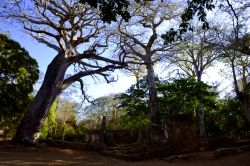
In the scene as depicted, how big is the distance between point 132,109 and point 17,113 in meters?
7.80

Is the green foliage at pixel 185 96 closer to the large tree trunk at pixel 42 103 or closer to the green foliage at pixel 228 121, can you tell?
the green foliage at pixel 228 121

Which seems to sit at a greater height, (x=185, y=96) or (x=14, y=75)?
(x=14, y=75)

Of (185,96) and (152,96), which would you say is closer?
(185,96)

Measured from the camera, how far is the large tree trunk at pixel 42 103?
15.1m

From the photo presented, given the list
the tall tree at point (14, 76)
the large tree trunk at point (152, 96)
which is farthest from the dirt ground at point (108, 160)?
the large tree trunk at point (152, 96)

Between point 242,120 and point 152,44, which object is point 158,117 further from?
point 242,120

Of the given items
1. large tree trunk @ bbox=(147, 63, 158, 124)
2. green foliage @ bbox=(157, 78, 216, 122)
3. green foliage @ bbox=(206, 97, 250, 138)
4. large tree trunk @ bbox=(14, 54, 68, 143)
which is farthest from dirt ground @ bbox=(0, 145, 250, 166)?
green foliage @ bbox=(206, 97, 250, 138)

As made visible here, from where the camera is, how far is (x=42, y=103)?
1571cm

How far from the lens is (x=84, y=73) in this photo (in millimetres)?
17688

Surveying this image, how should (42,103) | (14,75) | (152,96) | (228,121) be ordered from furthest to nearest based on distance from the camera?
(228,121) < (152,96) < (14,75) < (42,103)

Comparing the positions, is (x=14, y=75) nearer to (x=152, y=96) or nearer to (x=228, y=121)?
(x=152, y=96)

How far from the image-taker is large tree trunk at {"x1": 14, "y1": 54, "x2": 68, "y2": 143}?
15.1m

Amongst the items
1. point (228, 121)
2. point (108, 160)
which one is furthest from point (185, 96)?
point (108, 160)

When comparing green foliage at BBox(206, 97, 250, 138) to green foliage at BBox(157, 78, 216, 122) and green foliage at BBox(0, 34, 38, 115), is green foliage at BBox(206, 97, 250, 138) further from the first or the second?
green foliage at BBox(0, 34, 38, 115)
